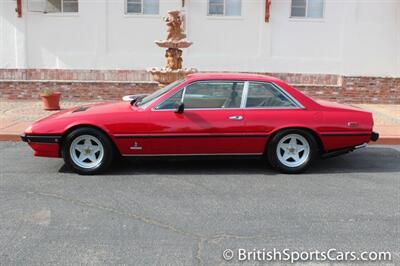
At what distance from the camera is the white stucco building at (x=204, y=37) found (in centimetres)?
1440

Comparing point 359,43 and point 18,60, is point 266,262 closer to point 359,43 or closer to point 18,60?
point 359,43

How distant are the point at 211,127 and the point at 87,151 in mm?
1638

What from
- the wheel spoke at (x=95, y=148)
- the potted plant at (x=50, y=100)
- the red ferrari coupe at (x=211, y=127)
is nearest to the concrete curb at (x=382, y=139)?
the red ferrari coupe at (x=211, y=127)

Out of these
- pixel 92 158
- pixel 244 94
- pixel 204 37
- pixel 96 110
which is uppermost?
pixel 204 37

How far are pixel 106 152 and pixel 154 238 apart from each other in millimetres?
2207

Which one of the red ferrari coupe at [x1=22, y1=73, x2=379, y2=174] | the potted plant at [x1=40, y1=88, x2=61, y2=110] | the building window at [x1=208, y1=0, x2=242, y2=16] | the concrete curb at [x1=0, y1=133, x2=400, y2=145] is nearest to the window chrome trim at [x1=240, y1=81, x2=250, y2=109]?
the red ferrari coupe at [x1=22, y1=73, x2=379, y2=174]

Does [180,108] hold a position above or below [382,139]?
above

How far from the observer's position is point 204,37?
47.6 ft

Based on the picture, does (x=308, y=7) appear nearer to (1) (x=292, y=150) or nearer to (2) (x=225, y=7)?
(2) (x=225, y=7)

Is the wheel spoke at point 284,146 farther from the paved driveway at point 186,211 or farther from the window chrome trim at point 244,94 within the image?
the window chrome trim at point 244,94

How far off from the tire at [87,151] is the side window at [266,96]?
6.50 feet

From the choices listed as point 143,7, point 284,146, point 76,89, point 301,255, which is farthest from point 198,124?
point 143,7

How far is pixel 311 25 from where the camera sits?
14484mm

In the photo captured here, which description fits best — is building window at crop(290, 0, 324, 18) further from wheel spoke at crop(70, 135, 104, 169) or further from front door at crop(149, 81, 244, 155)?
wheel spoke at crop(70, 135, 104, 169)
